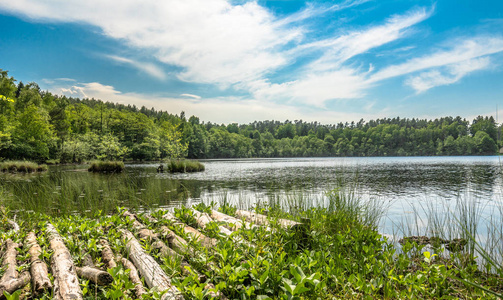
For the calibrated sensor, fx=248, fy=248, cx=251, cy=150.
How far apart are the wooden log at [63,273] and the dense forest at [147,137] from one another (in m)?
5.58

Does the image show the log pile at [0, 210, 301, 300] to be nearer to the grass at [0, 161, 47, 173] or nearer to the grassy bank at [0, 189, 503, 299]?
the grassy bank at [0, 189, 503, 299]

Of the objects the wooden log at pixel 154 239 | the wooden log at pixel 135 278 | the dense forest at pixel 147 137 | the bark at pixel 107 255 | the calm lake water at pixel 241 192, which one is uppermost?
the dense forest at pixel 147 137

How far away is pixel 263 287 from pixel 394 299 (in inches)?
60.6

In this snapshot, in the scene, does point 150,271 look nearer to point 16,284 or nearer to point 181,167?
point 16,284

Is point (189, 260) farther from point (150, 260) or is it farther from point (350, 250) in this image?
point (350, 250)

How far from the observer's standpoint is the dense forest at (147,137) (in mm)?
43219

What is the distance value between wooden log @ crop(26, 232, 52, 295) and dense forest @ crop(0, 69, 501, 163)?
6019mm

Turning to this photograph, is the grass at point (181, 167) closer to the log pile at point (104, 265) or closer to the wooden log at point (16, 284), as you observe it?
the log pile at point (104, 265)

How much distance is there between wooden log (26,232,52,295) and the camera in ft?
9.56

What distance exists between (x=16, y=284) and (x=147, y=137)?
67.4 meters

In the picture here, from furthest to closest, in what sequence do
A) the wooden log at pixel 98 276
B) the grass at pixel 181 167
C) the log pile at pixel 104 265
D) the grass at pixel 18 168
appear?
the grass at pixel 181 167 → the grass at pixel 18 168 → the wooden log at pixel 98 276 → the log pile at pixel 104 265

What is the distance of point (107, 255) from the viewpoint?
393cm

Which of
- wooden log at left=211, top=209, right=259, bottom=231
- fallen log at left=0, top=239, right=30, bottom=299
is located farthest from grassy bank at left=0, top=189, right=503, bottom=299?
wooden log at left=211, top=209, right=259, bottom=231

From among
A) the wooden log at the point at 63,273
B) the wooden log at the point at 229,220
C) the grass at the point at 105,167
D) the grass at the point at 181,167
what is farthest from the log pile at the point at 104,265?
the grass at the point at 105,167
